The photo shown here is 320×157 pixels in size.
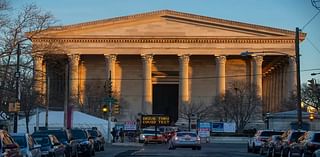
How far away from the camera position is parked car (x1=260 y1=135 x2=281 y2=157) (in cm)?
3569

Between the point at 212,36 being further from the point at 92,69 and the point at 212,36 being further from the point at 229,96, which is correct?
the point at 92,69

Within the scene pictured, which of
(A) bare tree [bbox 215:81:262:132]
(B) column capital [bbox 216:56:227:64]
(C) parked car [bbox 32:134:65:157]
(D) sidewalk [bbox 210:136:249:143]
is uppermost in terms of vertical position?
(B) column capital [bbox 216:56:227:64]

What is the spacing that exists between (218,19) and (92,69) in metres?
24.4

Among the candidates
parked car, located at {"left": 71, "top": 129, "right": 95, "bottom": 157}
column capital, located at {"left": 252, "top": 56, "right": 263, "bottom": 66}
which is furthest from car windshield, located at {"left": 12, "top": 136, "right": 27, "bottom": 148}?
column capital, located at {"left": 252, "top": 56, "right": 263, "bottom": 66}

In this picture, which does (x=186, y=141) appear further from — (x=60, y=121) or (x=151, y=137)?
(x=151, y=137)

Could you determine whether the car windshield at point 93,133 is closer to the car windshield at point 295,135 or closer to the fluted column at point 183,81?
the car windshield at point 295,135

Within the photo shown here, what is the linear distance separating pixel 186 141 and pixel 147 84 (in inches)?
2472

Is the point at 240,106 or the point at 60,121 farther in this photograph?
the point at 240,106

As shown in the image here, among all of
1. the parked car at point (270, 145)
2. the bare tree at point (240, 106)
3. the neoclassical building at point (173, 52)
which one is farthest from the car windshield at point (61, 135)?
the neoclassical building at point (173, 52)

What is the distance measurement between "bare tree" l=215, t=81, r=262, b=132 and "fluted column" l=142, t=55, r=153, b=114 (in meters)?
13.5

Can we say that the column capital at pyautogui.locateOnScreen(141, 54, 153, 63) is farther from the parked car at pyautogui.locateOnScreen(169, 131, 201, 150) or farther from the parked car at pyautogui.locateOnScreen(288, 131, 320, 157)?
the parked car at pyautogui.locateOnScreen(288, 131, 320, 157)

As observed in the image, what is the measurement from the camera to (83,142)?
111ft

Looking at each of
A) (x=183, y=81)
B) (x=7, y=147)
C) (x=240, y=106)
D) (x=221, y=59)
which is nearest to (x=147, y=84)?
(x=183, y=81)

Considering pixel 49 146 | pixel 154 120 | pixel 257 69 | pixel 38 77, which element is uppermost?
pixel 257 69
